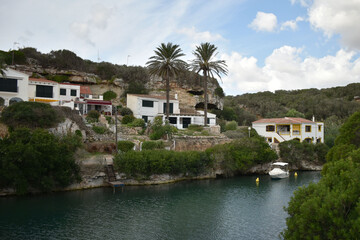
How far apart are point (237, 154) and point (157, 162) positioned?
1301 cm

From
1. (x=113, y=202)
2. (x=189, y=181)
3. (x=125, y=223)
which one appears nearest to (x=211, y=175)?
(x=189, y=181)

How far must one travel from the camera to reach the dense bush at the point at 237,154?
136ft

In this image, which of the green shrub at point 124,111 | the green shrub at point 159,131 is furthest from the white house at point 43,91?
the green shrub at point 159,131

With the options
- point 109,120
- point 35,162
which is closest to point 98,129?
point 109,120

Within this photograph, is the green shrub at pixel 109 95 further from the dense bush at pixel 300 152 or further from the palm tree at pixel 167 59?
the dense bush at pixel 300 152

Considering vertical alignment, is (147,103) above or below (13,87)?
below

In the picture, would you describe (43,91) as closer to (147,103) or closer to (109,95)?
(109,95)

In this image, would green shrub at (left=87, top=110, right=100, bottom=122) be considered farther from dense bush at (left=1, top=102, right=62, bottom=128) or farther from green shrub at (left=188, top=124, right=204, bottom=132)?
green shrub at (left=188, top=124, right=204, bottom=132)

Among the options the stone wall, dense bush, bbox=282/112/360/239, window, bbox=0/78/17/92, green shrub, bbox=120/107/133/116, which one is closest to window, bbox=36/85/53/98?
window, bbox=0/78/17/92

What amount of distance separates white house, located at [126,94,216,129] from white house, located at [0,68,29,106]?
17.4m

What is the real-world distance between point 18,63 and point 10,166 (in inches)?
1460

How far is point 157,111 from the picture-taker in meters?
54.6

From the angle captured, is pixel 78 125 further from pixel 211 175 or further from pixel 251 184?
pixel 251 184

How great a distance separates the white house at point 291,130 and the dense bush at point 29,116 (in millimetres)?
39935
